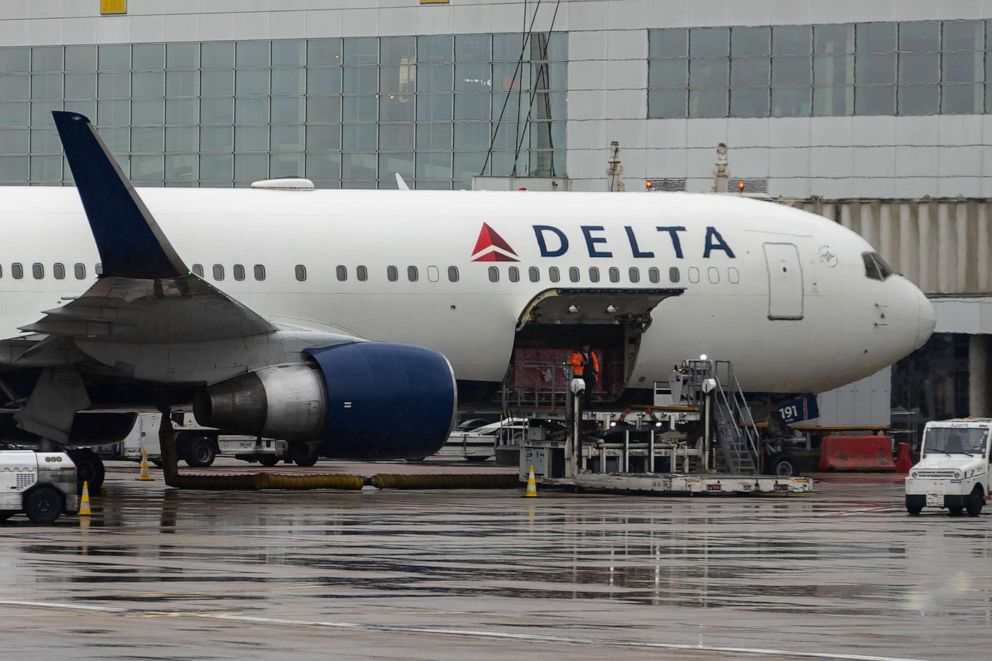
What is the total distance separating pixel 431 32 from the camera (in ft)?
185

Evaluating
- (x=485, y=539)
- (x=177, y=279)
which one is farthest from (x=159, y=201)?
(x=485, y=539)

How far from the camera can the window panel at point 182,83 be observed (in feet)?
194

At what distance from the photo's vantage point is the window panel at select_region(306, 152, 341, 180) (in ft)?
191

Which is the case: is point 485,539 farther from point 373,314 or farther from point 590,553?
point 373,314

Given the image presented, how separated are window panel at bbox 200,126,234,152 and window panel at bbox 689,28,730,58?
15861 mm

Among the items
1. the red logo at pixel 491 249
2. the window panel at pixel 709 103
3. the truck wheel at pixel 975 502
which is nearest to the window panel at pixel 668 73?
the window panel at pixel 709 103

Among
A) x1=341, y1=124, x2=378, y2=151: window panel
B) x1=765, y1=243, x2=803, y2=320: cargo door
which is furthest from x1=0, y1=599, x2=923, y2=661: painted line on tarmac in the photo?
x1=341, y1=124, x2=378, y2=151: window panel

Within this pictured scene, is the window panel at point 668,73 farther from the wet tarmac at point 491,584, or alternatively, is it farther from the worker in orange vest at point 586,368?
the wet tarmac at point 491,584

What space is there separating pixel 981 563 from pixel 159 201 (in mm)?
14603

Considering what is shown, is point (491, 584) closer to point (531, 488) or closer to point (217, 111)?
point (531, 488)

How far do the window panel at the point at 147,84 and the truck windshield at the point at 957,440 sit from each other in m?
38.6

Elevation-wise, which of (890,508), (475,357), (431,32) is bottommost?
(890,508)

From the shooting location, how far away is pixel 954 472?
82.0 ft

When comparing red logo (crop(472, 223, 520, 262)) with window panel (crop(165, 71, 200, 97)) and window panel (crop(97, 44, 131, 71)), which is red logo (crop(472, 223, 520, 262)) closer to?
window panel (crop(165, 71, 200, 97))
